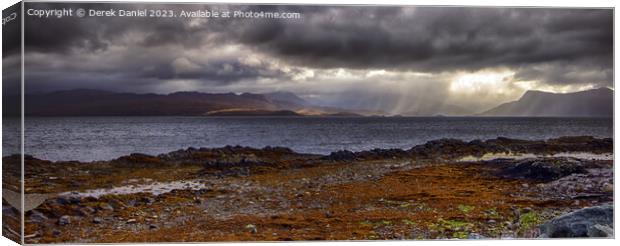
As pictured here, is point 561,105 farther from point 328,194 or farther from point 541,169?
point 328,194

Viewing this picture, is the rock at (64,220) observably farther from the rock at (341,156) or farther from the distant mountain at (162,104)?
the rock at (341,156)

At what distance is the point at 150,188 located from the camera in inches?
602

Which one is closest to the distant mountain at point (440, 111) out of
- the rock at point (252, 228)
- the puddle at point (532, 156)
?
the puddle at point (532, 156)

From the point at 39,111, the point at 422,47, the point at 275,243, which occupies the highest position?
the point at 422,47

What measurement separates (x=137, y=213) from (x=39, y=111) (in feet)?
7.49

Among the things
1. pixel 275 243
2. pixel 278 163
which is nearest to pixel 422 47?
pixel 278 163

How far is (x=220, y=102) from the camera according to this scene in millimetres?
15469

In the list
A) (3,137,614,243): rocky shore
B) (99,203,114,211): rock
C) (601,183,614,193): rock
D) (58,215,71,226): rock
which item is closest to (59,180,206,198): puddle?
(3,137,614,243): rocky shore

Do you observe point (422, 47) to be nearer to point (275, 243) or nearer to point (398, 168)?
point (398, 168)

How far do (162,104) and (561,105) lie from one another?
7.10m

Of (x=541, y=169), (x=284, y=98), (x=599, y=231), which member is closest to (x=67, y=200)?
(x=284, y=98)

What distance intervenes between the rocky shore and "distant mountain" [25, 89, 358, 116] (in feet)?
2.27

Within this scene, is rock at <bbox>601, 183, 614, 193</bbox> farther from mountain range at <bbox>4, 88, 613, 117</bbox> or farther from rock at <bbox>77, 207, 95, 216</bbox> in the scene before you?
rock at <bbox>77, 207, 95, 216</bbox>

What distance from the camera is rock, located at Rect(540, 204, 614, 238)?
1597cm
